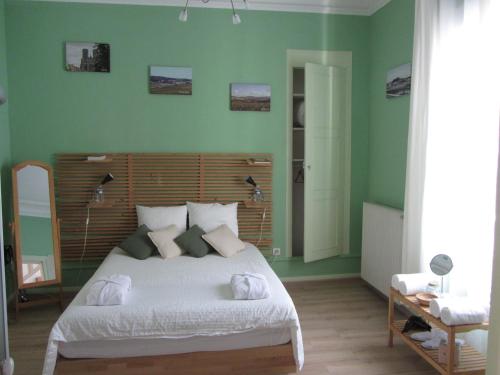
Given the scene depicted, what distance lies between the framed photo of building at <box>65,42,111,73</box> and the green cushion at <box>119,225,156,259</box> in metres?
1.77

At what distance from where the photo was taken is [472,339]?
268 cm

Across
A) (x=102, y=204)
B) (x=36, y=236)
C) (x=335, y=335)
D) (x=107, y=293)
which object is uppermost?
(x=102, y=204)

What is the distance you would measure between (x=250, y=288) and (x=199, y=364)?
0.57 m

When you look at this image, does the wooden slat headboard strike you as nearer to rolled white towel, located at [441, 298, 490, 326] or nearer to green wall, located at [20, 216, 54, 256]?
green wall, located at [20, 216, 54, 256]

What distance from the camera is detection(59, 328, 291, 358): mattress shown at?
2.39 metres

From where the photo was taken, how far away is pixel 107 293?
253 centimetres

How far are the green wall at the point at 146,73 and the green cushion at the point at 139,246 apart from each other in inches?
38.9

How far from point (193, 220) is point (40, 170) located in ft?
5.05

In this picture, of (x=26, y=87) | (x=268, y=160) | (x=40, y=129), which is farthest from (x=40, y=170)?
(x=268, y=160)

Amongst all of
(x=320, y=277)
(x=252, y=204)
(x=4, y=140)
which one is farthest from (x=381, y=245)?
(x=4, y=140)

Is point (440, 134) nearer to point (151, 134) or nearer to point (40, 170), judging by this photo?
point (151, 134)

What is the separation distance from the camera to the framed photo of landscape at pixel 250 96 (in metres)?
4.15

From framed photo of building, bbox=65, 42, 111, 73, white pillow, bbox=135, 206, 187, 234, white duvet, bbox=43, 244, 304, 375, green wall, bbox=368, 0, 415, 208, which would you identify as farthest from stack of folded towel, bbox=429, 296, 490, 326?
framed photo of building, bbox=65, 42, 111, 73

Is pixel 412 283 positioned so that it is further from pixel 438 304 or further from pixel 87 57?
pixel 87 57
